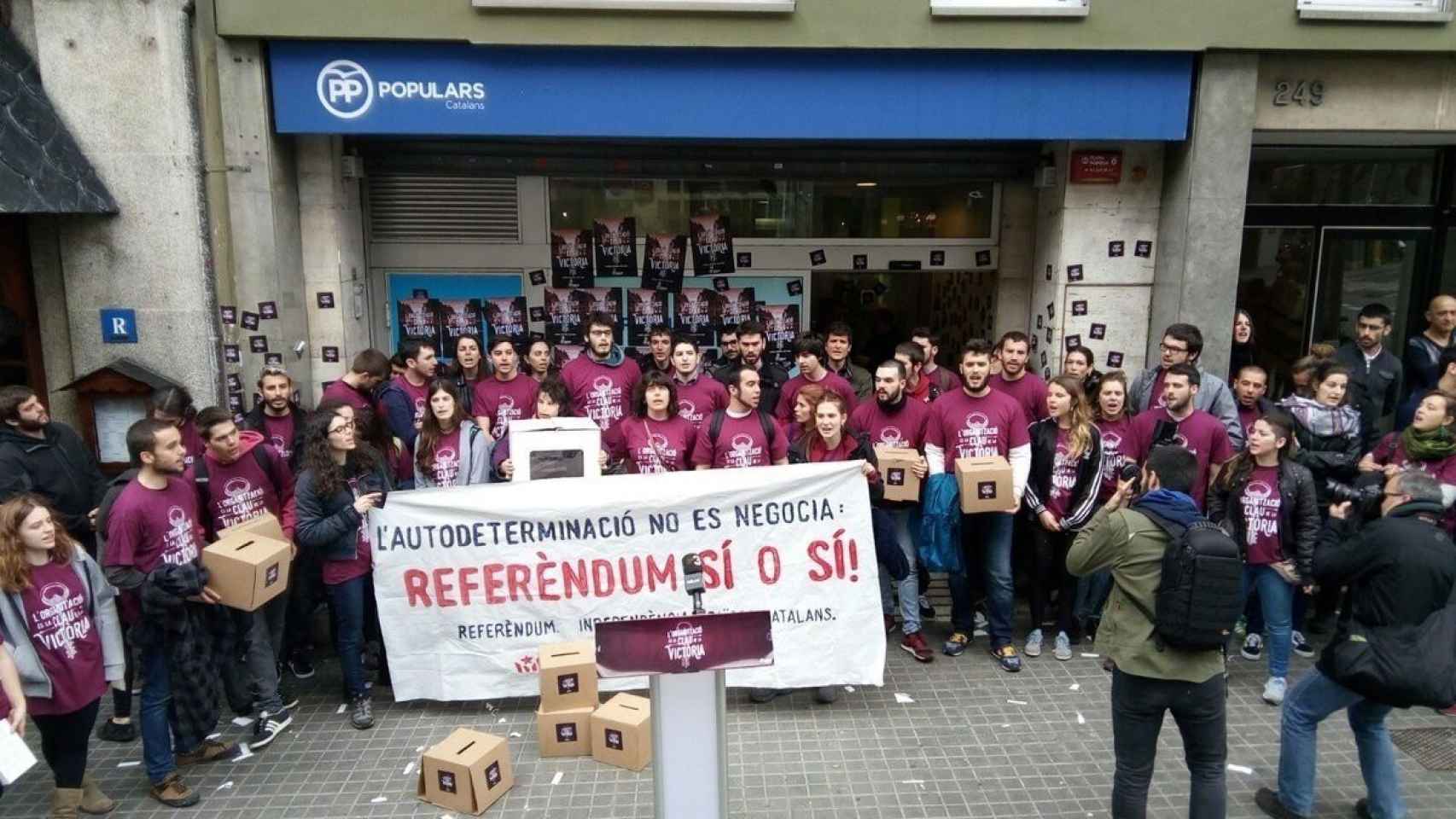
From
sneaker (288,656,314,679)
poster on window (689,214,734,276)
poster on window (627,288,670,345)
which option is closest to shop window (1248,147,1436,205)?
poster on window (689,214,734,276)

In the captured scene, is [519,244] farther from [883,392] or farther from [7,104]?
[883,392]

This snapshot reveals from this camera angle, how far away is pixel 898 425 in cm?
672

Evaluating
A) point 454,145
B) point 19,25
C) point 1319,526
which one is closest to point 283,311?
point 454,145

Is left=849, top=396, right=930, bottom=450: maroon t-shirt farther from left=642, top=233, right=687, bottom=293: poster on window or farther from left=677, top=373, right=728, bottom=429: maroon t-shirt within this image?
left=642, top=233, right=687, bottom=293: poster on window

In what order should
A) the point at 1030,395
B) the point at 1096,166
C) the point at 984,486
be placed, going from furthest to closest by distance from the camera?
1. the point at 1096,166
2. the point at 1030,395
3. the point at 984,486

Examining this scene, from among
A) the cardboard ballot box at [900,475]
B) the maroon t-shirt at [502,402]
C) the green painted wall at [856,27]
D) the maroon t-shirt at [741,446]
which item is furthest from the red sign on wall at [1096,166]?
the maroon t-shirt at [502,402]

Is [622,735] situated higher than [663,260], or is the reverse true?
[663,260]

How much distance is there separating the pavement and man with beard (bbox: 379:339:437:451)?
181 centimetres

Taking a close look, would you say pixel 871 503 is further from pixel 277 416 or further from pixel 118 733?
pixel 118 733

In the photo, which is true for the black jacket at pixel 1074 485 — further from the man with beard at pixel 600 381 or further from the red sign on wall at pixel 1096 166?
the red sign on wall at pixel 1096 166

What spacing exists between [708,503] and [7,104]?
21.0 ft

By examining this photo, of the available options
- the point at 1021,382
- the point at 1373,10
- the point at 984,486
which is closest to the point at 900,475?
the point at 984,486

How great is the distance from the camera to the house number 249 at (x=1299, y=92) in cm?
893

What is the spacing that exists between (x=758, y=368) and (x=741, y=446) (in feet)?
5.38
